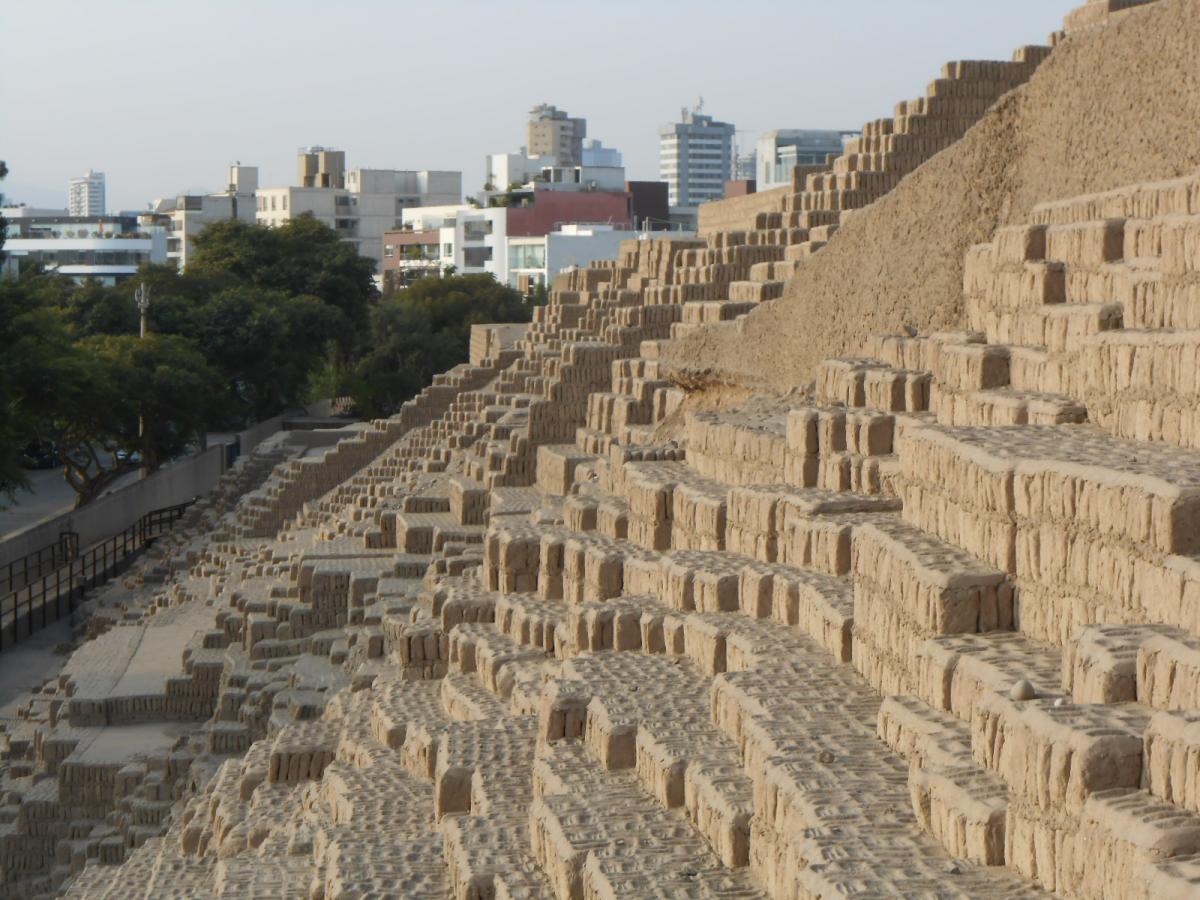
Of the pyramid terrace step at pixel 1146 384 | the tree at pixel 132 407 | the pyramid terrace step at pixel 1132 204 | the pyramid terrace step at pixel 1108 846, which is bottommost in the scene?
the tree at pixel 132 407

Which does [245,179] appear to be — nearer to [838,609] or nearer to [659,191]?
[659,191]

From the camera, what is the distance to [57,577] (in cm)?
2955

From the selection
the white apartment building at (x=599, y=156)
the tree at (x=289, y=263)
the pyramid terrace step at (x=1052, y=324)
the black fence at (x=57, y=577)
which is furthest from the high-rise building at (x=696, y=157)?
the pyramid terrace step at (x=1052, y=324)

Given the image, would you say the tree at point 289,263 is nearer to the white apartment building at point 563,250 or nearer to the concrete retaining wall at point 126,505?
the white apartment building at point 563,250

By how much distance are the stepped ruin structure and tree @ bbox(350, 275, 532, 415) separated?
2809 centimetres

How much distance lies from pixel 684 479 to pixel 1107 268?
16.0ft

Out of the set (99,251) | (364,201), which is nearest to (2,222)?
(99,251)

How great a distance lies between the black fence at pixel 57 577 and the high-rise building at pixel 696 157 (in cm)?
14577

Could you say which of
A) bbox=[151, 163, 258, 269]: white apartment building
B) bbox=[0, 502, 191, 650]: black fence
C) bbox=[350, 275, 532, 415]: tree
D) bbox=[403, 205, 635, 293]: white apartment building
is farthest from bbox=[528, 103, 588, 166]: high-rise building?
bbox=[0, 502, 191, 650]: black fence

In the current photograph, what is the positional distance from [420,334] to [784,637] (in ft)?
145

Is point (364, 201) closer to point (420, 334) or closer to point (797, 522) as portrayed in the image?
point (420, 334)

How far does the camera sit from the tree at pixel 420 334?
53531mm

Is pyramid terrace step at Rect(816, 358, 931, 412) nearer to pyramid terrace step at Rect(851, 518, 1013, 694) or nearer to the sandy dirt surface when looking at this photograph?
the sandy dirt surface

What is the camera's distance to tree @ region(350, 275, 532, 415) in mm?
53531
